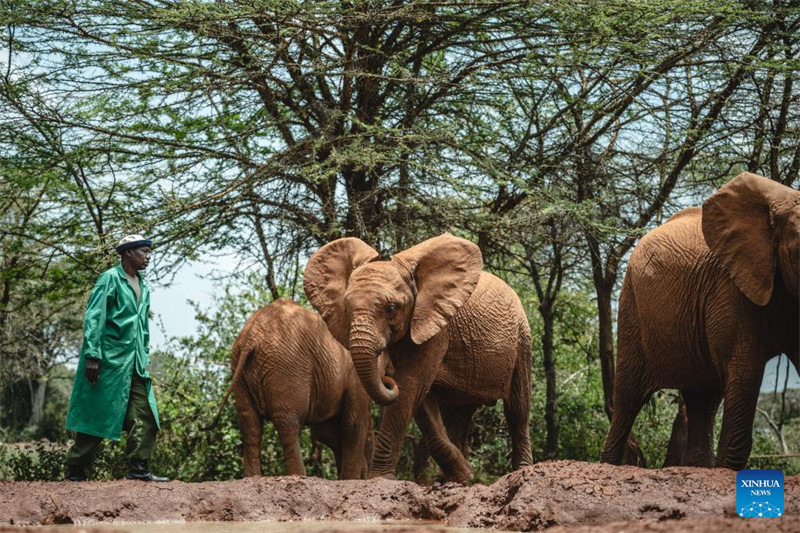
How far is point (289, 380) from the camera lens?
10.5m

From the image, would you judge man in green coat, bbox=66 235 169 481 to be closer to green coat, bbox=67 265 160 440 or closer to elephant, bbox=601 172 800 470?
green coat, bbox=67 265 160 440

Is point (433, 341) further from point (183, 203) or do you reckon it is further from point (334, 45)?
point (334, 45)

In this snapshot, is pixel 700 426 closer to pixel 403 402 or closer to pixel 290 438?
pixel 403 402

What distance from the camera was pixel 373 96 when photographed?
13.6 m

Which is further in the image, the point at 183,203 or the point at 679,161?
the point at 679,161

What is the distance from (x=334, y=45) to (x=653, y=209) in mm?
4509

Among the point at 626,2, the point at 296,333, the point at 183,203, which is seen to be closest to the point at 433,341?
the point at 296,333

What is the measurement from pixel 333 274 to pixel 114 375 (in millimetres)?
2174

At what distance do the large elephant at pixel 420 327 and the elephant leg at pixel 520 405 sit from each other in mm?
277

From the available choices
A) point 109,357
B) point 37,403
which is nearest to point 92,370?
point 109,357

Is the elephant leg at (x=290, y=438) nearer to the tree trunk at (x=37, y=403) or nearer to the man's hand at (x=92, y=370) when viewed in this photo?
the man's hand at (x=92, y=370)

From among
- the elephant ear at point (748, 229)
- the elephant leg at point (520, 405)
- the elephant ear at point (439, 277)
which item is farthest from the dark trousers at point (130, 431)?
the elephant ear at point (748, 229)

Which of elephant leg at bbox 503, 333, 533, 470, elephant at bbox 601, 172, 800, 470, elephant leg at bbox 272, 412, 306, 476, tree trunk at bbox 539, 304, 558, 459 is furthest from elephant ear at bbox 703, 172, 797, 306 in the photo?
tree trunk at bbox 539, 304, 558, 459

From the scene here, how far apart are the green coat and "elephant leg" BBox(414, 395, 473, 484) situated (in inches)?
95.4
